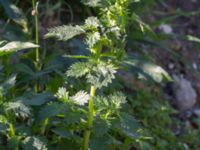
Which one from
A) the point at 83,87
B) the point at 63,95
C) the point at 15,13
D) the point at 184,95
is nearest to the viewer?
the point at 63,95

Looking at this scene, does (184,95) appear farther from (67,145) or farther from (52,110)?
(52,110)

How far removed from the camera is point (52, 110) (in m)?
1.56

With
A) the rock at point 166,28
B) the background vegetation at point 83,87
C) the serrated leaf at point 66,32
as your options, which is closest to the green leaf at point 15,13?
the background vegetation at point 83,87

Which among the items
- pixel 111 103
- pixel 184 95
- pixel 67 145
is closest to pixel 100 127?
pixel 111 103

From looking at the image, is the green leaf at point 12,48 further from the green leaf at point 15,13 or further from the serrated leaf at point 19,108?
the green leaf at point 15,13

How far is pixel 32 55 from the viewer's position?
207 centimetres

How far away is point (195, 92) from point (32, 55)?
1317 mm

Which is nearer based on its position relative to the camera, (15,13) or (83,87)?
(83,87)

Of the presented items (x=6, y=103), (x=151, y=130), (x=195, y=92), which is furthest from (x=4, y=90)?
(x=195, y=92)

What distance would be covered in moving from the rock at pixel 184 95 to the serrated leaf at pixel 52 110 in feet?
4.87

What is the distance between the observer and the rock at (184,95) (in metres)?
2.94

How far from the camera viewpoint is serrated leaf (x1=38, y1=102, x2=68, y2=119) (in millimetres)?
1555

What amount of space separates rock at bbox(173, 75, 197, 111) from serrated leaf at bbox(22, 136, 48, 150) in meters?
1.49

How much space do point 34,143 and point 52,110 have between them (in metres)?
0.13
